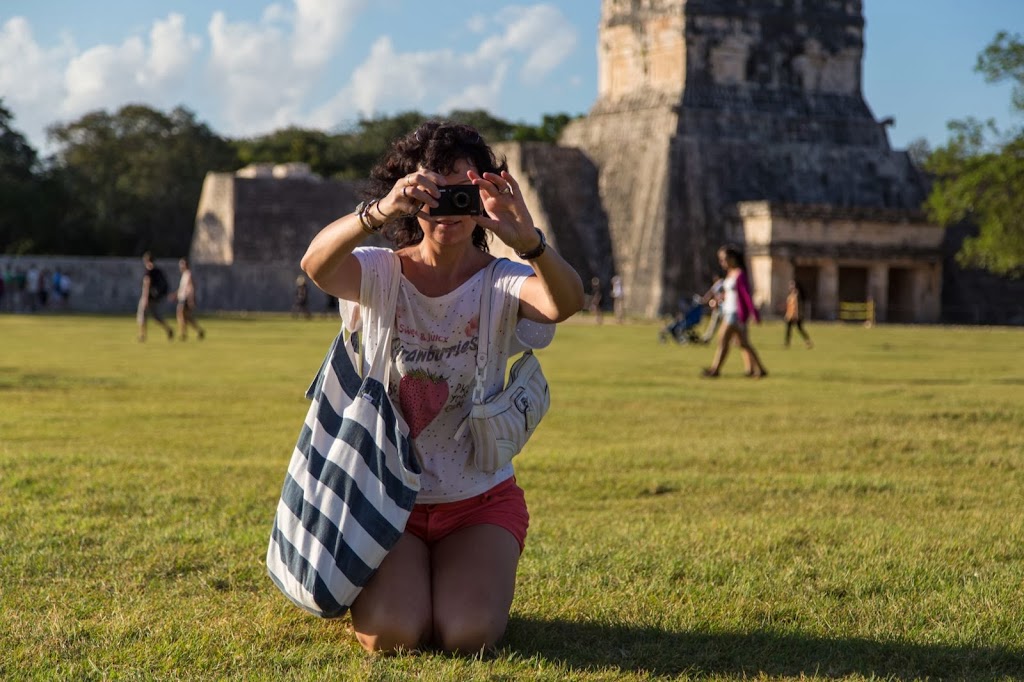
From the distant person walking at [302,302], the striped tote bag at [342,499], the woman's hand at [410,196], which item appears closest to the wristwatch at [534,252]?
the woman's hand at [410,196]

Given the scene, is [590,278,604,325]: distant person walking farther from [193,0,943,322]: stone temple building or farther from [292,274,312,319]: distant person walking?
[292,274,312,319]: distant person walking

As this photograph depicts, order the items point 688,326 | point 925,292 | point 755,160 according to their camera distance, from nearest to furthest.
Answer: point 688,326, point 925,292, point 755,160

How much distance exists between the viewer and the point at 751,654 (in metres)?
3.83

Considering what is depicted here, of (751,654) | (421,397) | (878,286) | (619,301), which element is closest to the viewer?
(751,654)

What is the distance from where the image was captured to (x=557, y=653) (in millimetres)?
3824

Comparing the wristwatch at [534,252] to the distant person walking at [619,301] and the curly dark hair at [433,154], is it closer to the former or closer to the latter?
the curly dark hair at [433,154]

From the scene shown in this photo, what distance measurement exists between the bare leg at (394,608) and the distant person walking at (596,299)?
30.1 m

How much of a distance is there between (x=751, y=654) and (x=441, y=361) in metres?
1.17

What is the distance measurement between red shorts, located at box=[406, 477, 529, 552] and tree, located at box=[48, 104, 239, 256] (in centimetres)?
5012

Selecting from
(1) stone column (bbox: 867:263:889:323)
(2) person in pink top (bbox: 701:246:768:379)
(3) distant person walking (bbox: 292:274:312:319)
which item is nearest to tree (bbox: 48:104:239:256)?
(3) distant person walking (bbox: 292:274:312:319)

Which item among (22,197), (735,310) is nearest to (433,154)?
(735,310)

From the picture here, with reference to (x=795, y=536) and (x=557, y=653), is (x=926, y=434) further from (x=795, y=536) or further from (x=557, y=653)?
(x=557, y=653)

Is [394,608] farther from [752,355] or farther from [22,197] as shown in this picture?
[22,197]

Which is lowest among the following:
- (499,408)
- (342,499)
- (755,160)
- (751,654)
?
(751,654)
